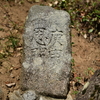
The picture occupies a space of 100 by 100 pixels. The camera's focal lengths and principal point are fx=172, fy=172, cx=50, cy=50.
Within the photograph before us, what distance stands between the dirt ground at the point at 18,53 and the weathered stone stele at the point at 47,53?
0.49 metres

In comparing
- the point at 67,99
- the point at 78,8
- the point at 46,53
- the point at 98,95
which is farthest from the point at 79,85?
the point at 78,8

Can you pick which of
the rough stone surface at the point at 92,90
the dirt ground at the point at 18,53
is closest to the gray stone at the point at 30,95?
the dirt ground at the point at 18,53

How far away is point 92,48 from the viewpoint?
3350 mm

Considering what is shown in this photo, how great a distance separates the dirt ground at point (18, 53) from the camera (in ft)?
9.42

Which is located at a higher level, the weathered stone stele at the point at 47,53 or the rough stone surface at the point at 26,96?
the weathered stone stele at the point at 47,53

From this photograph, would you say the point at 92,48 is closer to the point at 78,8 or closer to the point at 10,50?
the point at 78,8

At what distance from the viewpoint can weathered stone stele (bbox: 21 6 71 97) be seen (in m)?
2.39

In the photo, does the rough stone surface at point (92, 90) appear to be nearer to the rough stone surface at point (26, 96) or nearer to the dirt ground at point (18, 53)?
the rough stone surface at point (26, 96)

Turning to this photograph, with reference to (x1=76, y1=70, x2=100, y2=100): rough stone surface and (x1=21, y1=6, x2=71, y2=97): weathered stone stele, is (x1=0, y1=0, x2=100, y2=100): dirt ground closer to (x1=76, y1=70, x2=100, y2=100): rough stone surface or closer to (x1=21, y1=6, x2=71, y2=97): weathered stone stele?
(x1=21, y1=6, x2=71, y2=97): weathered stone stele

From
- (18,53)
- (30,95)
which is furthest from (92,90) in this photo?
(18,53)

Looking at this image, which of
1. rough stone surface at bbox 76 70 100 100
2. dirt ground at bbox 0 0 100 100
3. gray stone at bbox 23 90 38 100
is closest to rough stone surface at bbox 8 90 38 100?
gray stone at bbox 23 90 38 100

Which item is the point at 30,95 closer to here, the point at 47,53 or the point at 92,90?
the point at 47,53

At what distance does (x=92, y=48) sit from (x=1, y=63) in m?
1.73

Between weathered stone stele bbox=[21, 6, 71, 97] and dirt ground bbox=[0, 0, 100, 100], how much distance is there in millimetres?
493
